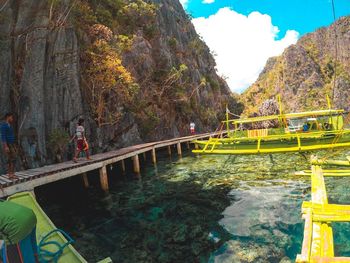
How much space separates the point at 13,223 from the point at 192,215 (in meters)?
7.72

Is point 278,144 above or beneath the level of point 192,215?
above

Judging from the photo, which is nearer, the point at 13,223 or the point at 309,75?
the point at 13,223

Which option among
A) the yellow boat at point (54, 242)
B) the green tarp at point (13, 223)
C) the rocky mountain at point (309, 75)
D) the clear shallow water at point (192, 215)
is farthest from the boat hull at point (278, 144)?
the rocky mountain at point (309, 75)

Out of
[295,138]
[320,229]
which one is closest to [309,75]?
[295,138]

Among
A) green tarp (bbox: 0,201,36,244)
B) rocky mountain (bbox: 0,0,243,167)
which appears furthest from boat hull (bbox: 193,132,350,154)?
green tarp (bbox: 0,201,36,244)

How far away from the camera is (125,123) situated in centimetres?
2695

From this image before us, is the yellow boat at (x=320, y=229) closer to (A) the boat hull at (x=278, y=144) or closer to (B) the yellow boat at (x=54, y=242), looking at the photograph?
(B) the yellow boat at (x=54, y=242)

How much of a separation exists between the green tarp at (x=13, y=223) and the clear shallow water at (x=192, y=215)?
13.7 feet

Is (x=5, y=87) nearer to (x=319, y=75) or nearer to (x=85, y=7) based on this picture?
(x=85, y=7)

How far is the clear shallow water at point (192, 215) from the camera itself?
8516 mm

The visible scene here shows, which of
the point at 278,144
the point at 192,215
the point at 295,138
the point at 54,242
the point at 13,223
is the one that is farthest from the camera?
the point at 278,144

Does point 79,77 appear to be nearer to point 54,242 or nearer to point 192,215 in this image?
point 192,215

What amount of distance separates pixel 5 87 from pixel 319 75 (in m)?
146

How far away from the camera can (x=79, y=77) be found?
70.5 ft
